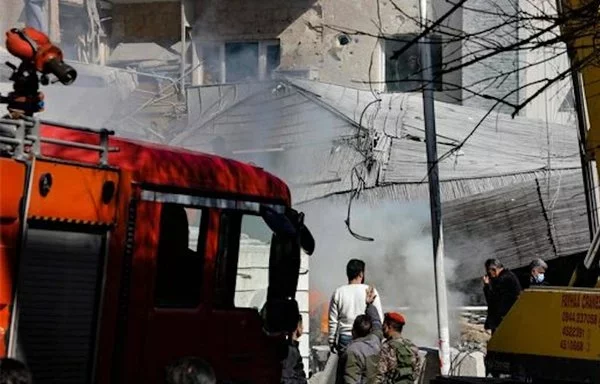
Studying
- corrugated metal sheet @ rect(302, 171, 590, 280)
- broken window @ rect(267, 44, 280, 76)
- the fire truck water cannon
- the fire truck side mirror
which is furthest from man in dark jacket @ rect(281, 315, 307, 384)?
broken window @ rect(267, 44, 280, 76)

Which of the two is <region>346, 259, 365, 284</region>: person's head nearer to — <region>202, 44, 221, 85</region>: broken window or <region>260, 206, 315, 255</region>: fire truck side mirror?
<region>260, 206, 315, 255</region>: fire truck side mirror

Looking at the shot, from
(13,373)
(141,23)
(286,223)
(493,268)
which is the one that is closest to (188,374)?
(13,373)

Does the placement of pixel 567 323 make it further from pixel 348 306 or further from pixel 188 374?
pixel 188 374

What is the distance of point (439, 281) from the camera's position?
12.7 meters

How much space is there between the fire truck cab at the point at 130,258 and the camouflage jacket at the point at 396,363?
1468mm

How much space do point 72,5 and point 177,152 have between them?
1560 cm

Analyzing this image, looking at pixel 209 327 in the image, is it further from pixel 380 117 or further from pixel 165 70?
pixel 165 70

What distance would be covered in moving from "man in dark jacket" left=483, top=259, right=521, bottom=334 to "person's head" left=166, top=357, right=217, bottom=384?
300 inches

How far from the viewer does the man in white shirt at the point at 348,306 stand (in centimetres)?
1111

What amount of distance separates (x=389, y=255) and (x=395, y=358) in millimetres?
7824

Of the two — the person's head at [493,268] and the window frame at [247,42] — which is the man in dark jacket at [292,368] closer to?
the person's head at [493,268]

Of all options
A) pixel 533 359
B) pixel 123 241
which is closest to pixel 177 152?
pixel 123 241

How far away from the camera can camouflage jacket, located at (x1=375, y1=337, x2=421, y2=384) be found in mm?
9023

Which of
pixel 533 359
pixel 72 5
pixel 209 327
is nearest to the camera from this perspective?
pixel 209 327
